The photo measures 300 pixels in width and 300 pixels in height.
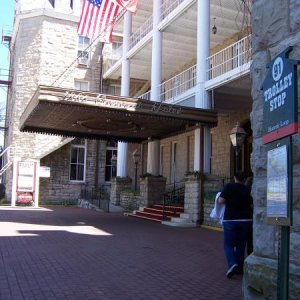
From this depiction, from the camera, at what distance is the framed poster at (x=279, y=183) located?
123 inches

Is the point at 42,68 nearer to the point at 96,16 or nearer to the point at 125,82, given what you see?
the point at 125,82

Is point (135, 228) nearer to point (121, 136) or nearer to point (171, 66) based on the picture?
point (121, 136)

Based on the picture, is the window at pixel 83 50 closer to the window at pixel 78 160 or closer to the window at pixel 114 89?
the window at pixel 114 89

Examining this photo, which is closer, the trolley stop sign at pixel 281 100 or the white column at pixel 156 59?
the trolley stop sign at pixel 281 100

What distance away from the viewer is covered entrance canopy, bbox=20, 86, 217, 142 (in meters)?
14.7

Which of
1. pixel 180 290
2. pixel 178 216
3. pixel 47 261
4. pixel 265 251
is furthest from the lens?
pixel 178 216

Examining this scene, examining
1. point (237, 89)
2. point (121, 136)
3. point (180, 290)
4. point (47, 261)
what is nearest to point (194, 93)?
point (237, 89)

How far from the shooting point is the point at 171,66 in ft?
88.4

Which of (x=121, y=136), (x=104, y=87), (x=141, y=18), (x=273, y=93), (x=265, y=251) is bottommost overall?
(x=265, y=251)

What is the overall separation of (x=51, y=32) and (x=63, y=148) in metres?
7.44

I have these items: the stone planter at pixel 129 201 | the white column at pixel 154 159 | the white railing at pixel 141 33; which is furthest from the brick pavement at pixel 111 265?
the white railing at pixel 141 33

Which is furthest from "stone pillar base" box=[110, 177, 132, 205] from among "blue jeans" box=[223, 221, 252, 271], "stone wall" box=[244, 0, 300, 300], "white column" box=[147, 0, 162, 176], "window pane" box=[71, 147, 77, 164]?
"stone wall" box=[244, 0, 300, 300]

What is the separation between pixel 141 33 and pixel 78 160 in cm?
1022

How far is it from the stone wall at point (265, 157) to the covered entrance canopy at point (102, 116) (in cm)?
1037
